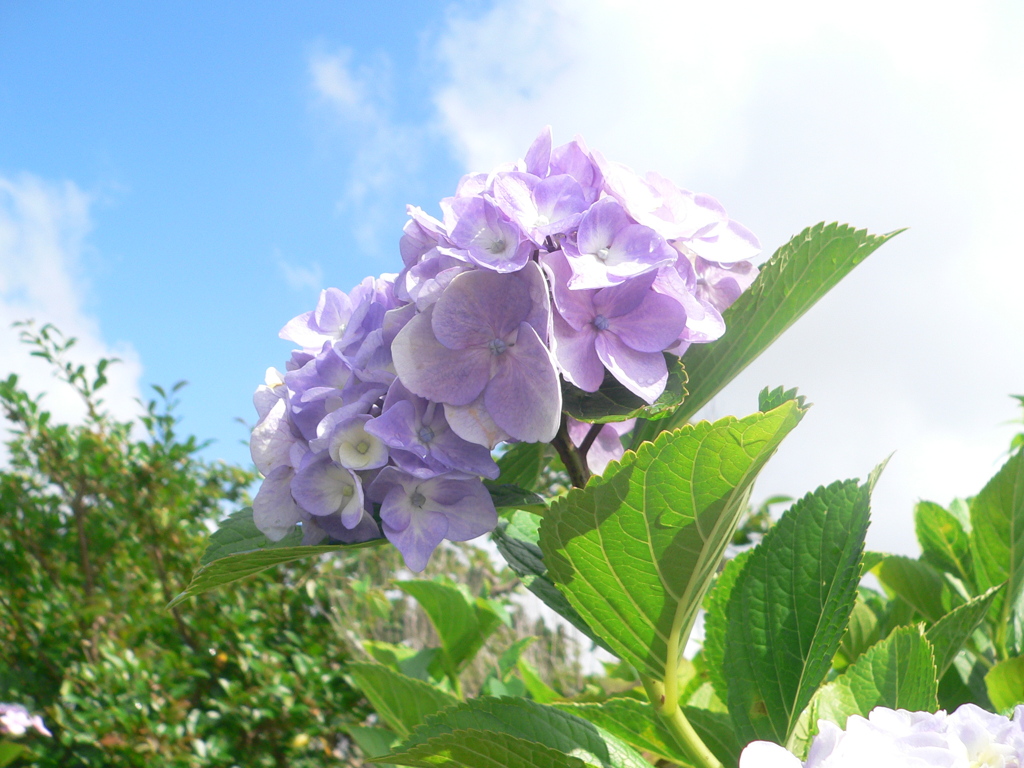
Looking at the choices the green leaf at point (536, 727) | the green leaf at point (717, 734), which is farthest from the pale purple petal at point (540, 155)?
the green leaf at point (717, 734)

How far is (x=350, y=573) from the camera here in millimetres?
4215

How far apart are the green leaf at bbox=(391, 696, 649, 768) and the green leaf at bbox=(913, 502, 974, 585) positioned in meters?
1.03

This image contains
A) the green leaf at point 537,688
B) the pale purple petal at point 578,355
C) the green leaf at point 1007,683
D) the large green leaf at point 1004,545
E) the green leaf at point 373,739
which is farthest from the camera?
the green leaf at point 373,739

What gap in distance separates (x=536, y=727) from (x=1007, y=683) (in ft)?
2.15

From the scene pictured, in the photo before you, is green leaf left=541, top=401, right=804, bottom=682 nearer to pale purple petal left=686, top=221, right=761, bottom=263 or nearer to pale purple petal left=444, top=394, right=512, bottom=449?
pale purple petal left=444, top=394, right=512, bottom=449

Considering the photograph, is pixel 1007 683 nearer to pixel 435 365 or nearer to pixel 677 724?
pixel 677 724

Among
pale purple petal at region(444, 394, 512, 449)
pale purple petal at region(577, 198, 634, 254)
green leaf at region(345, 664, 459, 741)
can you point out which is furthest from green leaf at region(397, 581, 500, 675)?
pale purple petal at region(577, 198, 634, 254)

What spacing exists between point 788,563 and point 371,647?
5.45 ft

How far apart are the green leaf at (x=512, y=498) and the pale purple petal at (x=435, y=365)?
131 mm

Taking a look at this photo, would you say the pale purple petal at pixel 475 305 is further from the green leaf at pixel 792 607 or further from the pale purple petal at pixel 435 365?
the green leaf at pixel 792 607

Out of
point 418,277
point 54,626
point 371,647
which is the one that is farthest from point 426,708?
point 54,626

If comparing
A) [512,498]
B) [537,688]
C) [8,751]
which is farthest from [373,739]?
[8,751]

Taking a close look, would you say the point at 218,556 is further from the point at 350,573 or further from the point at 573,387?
the point at 350,573

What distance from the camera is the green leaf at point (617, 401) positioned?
872 mm
